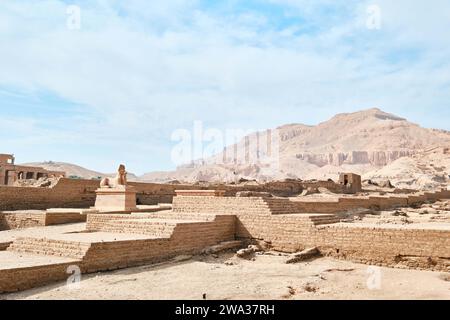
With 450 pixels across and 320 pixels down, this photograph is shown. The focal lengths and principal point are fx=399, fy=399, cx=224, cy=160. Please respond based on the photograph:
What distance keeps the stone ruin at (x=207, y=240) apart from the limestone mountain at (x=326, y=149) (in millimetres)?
71506

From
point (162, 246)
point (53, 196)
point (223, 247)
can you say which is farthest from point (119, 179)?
point (162, 246)

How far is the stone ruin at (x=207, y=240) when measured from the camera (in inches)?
332

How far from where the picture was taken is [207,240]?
456 inches

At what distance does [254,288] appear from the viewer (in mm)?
7453

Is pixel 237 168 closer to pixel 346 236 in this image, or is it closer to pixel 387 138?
pixel 387 138

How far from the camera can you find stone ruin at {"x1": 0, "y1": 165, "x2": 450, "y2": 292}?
8438mm

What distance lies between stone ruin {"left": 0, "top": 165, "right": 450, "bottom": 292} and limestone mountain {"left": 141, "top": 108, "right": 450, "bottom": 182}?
235 ft

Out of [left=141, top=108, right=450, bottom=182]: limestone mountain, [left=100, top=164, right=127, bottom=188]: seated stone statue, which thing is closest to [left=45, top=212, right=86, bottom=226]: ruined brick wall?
[left=100, top=164, right=127, bottom=188]: seated stone statue

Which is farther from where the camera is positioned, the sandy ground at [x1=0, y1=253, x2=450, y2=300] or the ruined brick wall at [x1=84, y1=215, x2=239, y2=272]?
the ruined brick wall at [x1=84, y1=215, x2=239, y2=272]

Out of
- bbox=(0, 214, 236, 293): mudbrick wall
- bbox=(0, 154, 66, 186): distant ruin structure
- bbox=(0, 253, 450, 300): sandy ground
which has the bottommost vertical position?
bbox=(0, 253, 450, 300): sandy ground

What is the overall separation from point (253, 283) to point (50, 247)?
4.76m

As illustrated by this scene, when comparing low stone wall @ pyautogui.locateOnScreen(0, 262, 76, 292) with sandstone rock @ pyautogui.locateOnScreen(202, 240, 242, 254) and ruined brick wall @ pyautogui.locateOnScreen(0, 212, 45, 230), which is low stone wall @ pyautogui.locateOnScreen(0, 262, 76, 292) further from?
ruined brick wall @ pyautogui.locateOnScreen(0, 212, 45, 230)

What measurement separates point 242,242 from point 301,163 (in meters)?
106
